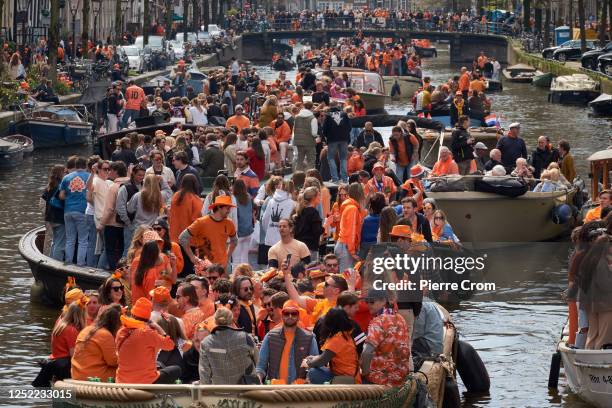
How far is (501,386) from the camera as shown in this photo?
1692 cm

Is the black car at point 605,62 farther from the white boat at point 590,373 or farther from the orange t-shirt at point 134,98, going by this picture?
the white boat at point 590,373

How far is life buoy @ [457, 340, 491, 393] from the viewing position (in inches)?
645

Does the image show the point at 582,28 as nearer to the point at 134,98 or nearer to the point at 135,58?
the point at 135,58

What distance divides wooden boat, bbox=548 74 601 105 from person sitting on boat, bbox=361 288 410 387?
43888 millimetres

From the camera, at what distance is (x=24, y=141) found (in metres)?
37.6

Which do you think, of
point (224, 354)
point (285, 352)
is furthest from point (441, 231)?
point (224, 354)

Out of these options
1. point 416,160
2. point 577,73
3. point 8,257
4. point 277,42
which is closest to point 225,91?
point 416,160

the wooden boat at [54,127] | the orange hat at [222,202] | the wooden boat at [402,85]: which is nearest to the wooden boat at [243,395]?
the orange hat at [222,202]

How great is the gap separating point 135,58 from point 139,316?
177ft

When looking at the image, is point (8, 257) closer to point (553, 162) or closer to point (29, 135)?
point (553, 162)

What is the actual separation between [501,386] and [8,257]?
33.5 ft

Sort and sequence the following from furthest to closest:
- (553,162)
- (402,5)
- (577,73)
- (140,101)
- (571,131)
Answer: (402,5) < (577,73) < (571,131) < (140,101) < (553,162)

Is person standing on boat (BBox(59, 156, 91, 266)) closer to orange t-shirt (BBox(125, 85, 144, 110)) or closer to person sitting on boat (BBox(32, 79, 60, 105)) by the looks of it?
orange t-shirt (BBox(125, 85, 144, 110))

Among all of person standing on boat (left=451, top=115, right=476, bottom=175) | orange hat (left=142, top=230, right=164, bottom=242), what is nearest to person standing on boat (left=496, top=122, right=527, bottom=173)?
person standing on boat (left=451, top=115, right=476, bottom=175)
